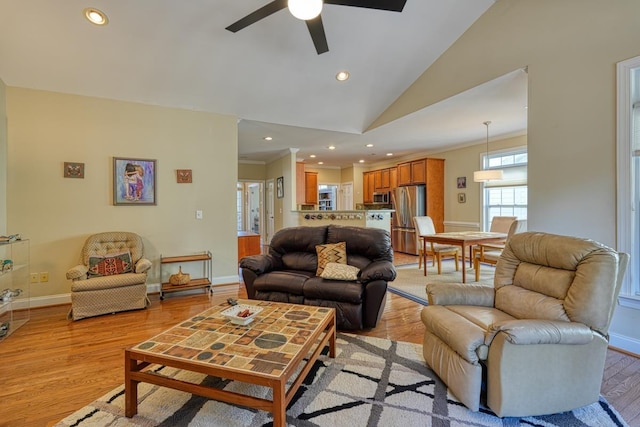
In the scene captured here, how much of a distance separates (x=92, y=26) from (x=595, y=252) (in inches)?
178

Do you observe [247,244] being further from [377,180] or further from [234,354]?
[377,180]

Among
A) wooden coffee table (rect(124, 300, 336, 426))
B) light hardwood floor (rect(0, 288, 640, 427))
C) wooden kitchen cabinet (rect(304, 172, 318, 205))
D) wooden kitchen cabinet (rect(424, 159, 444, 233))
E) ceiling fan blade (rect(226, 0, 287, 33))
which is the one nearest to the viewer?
wooden coffee table (rect(124, 300, 336, 426))

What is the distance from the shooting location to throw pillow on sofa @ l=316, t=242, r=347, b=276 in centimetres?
313

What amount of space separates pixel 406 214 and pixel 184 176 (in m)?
4.97

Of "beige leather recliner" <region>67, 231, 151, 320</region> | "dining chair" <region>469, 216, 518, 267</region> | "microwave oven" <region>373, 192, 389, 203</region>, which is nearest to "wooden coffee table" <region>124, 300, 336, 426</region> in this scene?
"beige leather recliner" <region>67, 231, 151, 320</region>

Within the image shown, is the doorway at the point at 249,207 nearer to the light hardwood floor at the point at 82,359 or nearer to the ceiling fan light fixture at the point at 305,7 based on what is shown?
the light hardwood floor at the point at 82,359

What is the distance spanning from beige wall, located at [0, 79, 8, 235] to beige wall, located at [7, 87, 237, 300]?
48 mm

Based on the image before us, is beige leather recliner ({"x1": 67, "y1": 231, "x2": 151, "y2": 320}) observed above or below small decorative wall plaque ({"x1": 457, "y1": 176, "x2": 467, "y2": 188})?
below

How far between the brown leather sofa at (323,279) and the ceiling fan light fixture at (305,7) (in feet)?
6.85

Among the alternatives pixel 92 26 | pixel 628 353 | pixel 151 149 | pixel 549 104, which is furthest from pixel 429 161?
pixel 92 26

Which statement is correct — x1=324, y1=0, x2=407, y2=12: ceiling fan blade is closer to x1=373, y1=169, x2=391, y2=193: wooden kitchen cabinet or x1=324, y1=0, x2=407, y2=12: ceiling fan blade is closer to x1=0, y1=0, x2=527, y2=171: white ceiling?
x1=0, y1=0, x2=527, y2=171: white ceiling

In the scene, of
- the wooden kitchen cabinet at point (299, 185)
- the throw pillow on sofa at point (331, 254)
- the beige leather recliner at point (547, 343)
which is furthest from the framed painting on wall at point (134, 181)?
the beige leather recliner at point (547, 343)

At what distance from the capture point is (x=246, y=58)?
3.51 m

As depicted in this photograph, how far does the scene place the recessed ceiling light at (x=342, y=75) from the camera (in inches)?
153
